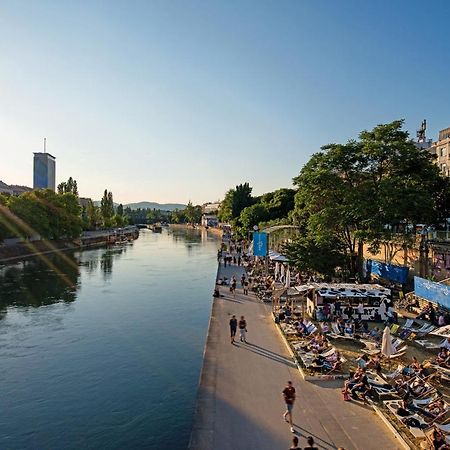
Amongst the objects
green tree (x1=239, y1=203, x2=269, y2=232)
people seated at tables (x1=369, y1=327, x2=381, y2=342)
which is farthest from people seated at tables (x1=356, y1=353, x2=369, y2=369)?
green tree (x1=239, y1=203, x2=269, y2=232)

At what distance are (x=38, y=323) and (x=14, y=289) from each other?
14.5m

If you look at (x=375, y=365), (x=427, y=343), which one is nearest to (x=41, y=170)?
(x=427, y=343)

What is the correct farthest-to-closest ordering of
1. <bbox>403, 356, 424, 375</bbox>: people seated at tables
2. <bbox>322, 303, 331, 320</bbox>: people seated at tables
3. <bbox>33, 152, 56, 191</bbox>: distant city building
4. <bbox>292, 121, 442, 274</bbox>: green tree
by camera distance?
<bbox>33, 152, 56, 191</bbox>: distant city building → <bbox>292, 121, 442, 274</bbox>: green tree → <bbox>322, 303, 331, 320</bbox>: people seated at tables → <bbox>403, 356, 424, 375</bbox>: people seated at tables

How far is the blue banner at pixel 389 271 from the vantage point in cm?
3300

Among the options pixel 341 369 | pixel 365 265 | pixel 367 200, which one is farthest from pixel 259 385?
pixel 365 265

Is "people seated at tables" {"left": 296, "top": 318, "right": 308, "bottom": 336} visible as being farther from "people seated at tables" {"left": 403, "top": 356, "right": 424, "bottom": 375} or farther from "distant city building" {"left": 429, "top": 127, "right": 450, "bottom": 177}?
"distant city building" {"left": 429, "top": 127, "right": 450, "bottom": 177}

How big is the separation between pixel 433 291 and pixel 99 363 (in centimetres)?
1939

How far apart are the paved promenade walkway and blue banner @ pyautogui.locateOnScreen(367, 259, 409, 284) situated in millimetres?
16424

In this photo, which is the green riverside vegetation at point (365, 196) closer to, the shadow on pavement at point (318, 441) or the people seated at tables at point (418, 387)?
the people seated at tables at point (418, 387)

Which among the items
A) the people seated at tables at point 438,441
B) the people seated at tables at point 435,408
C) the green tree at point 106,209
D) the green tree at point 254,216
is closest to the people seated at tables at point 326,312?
the people seated at tables at point 435,408

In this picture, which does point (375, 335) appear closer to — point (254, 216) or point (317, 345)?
point (317, 345)

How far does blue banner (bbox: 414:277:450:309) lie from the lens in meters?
24.3

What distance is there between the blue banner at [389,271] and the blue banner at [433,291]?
5.18 m

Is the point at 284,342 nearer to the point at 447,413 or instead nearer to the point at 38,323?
the point at 447,413
